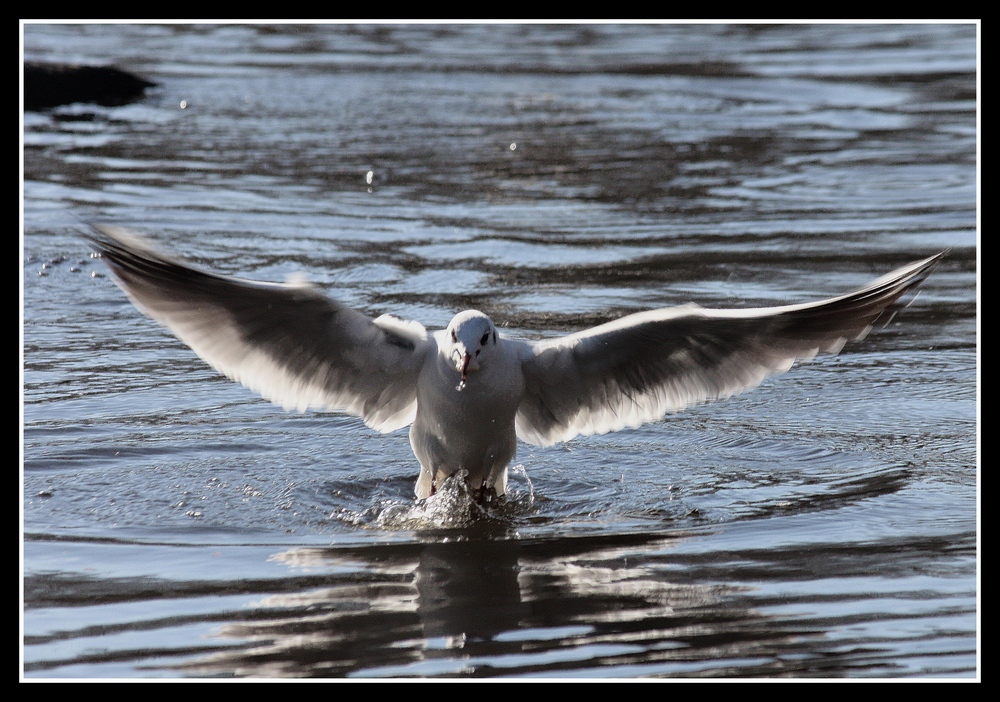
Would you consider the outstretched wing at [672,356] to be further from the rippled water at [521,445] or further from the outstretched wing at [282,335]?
the outstretched wing at [282,335]

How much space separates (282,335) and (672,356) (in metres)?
2.03

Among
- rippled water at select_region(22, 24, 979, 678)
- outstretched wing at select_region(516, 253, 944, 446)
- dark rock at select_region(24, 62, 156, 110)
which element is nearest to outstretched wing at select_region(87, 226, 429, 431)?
rippled water at select_region(22, 24, 979, 678)

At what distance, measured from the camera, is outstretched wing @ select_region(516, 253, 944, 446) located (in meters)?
6.59

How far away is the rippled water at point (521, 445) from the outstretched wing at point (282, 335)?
1.41 feet

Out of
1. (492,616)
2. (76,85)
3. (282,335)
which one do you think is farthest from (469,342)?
(76,85)

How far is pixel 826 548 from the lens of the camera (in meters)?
6.06

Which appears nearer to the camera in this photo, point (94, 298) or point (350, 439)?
point (350, 439)

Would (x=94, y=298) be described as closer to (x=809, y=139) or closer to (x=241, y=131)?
(x=241, y=131)

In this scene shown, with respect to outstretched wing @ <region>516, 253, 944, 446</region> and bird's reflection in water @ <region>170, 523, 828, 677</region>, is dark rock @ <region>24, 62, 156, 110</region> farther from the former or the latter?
bird's reflection in water @ <region>170, 523, 828, 677</region>

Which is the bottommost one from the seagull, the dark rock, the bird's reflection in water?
the bird's reflection in water

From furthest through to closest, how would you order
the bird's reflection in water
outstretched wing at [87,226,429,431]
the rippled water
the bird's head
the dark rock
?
the dark rock < outstretched wing at [87,226,429,431] < the bird's head < the rippled water < the bird's reflection in water

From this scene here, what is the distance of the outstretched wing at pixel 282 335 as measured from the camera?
21.6 ft

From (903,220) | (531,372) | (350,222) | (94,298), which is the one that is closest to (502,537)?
(531,372)

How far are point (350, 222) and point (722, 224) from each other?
11.5ft
